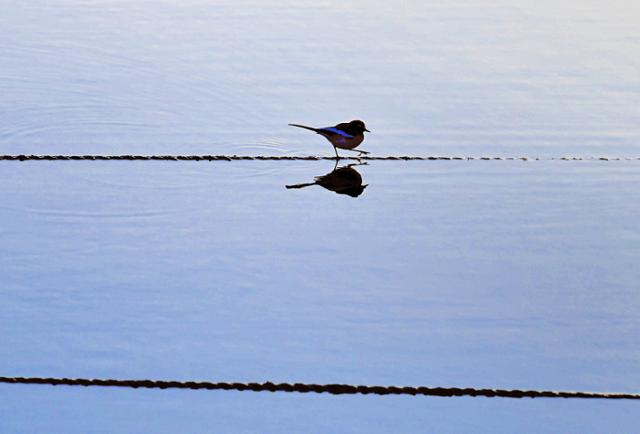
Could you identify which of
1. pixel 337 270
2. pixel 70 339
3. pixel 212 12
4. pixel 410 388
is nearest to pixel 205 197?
pixel 337 270

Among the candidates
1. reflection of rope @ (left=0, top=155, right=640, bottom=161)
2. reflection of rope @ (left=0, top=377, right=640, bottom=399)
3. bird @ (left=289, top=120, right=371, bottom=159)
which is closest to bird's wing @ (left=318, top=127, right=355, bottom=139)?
bird @ (left=289, top=120, right=371, bottom=159)

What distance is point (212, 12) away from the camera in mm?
7562

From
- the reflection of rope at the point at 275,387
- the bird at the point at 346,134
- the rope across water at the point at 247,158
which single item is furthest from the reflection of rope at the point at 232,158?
the reflection of rope at the point at 275,387

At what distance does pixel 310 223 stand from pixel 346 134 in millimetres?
731

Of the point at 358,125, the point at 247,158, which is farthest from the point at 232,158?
the point at 358,125

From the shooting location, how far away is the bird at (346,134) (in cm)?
524

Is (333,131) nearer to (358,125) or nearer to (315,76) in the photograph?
(358,125)

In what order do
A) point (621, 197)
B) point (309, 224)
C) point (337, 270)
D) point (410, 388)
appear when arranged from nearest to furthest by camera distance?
point (410, 388), point (337, 270), point (309, 224), point (621, 197)

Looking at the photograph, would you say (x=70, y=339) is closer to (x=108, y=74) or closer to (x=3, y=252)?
(x=3, y=252)

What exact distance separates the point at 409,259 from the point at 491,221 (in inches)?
19.6

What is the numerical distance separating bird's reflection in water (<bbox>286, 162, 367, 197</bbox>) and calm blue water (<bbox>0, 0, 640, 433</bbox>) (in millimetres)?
44

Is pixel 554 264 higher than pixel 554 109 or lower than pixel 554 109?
lower

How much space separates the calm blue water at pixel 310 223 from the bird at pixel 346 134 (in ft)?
0.39

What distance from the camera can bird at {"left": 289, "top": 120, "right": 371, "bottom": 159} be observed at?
5238 millimetres
